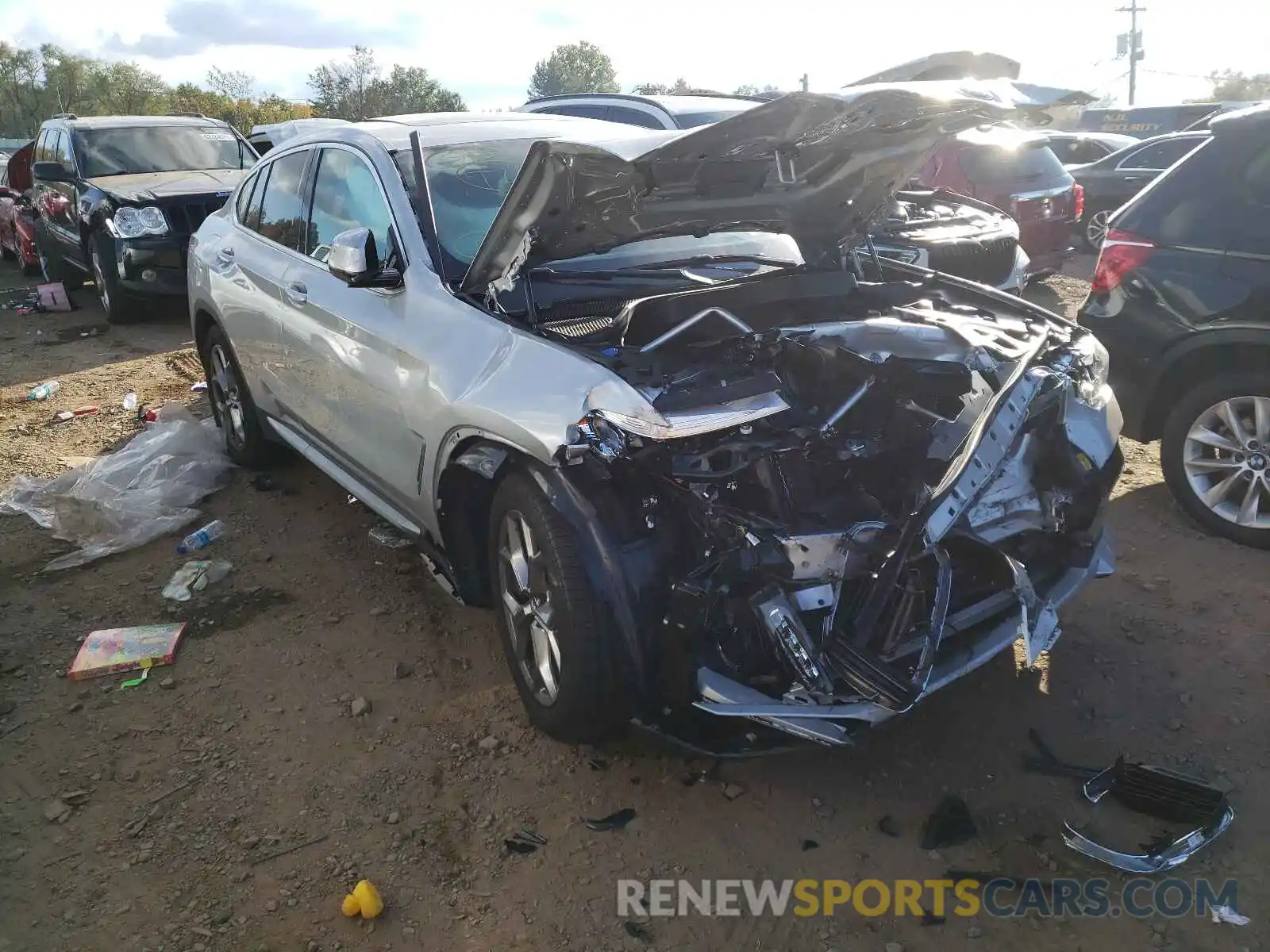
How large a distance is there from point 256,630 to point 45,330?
7720 mm

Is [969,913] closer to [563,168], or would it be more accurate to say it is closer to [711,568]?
[711,568]

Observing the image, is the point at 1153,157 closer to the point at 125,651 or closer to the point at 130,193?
the point at 130,193

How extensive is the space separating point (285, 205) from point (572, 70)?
5340cm

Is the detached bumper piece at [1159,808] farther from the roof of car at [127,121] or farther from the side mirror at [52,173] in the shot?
the roof of car at [127,121]

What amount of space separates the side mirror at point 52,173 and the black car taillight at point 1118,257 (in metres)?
9.42

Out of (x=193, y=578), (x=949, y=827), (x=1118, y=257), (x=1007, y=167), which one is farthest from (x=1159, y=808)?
(x=1007, y=167)

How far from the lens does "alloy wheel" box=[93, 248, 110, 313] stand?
9430 mm

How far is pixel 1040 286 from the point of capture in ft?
33.3

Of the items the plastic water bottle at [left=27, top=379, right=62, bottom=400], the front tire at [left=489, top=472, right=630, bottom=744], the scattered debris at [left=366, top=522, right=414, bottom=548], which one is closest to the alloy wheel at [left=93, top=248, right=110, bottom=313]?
the plastic water bottle at [left=27, top=379, right=62, bottom=400]

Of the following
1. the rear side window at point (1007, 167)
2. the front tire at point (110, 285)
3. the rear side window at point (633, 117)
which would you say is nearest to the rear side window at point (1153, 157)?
the rear side window at point (1007, 167)

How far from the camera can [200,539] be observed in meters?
4.75

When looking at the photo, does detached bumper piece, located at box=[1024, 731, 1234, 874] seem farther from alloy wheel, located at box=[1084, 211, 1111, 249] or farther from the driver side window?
alloy wheel, located at box=[1084, 211, 1111, 249]

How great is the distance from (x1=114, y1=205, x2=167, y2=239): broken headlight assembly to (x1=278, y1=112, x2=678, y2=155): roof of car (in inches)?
205

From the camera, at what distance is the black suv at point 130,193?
29.1ft
